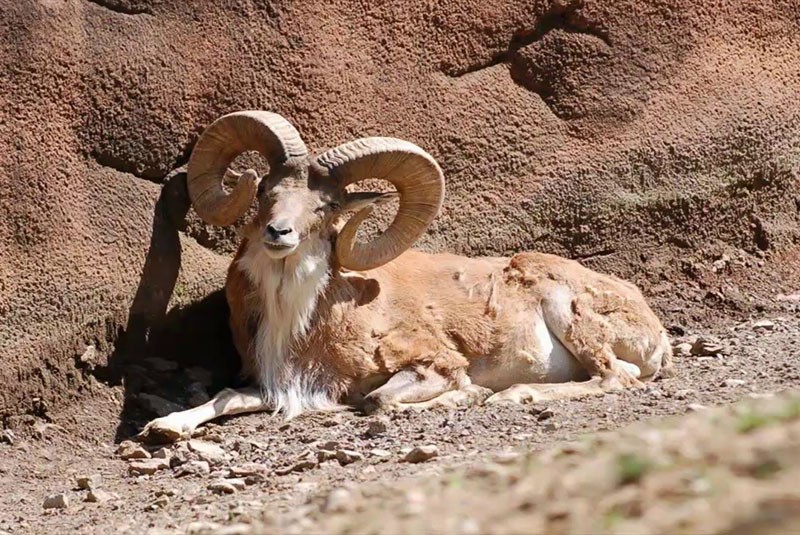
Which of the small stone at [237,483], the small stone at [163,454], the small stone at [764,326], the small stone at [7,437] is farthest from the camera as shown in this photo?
the small stone at [764,326]

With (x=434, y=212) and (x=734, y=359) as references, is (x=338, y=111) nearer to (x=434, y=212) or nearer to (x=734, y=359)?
(x=434, y=212)

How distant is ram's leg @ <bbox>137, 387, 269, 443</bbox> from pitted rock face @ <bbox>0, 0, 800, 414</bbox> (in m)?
0.71

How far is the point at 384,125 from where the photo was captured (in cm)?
1254

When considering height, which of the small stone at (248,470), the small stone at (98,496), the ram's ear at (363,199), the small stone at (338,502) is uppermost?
the ram's ear at (363,199)

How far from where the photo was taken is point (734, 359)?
40.0ft

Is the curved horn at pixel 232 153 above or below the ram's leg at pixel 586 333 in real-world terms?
above

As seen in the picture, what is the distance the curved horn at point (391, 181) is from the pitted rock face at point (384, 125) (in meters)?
0.79

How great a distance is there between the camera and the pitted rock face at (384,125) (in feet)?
35.5

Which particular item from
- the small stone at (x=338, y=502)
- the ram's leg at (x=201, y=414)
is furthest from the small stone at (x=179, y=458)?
the small stone at (x=338, y=502)

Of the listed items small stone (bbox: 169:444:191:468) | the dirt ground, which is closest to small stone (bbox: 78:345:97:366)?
the dirt ground

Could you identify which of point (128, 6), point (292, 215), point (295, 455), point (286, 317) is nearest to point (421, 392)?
point (286, 317)

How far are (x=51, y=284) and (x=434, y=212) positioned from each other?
2.89 metres

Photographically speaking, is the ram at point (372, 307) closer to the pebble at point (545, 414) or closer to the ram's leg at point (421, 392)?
the ram's leg at point (421, 392)

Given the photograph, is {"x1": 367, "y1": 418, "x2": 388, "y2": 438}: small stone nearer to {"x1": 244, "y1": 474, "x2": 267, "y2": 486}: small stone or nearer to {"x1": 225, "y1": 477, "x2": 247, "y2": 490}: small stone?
{"x1": 244, "y1": 474, "x2": 267, "y2": 486}: small stone
